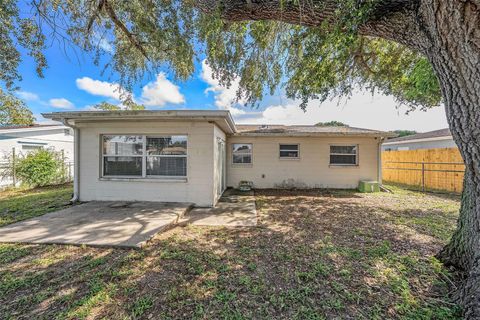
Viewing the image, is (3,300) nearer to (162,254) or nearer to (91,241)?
(91,241)

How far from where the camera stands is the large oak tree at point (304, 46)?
2.13 metres

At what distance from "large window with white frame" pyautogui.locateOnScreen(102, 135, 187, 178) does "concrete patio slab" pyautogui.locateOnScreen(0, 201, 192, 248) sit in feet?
3.51

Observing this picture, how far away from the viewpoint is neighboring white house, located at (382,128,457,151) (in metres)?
14.7

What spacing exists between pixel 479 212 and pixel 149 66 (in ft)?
27.5

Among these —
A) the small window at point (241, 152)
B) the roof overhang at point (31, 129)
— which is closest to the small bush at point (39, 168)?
the roof overhang at point (31, 129)

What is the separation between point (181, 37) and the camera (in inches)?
217

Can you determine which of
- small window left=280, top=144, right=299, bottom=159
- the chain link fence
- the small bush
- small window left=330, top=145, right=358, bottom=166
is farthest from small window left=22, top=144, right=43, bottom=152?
small window left=330, top=145, right=358, bottom=166

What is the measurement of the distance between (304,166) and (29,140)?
15194mm

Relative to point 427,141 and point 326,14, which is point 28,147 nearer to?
point 326,14

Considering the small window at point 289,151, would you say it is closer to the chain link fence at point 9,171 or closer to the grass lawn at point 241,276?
the grass lawn at point 241,276

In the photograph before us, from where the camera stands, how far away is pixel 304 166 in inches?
406

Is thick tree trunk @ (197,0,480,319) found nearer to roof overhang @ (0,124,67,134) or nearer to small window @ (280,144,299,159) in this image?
small window @ (280,144,299,159)

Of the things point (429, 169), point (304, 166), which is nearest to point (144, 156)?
point (304, 166)

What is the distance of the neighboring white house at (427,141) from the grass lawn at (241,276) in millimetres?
14698
